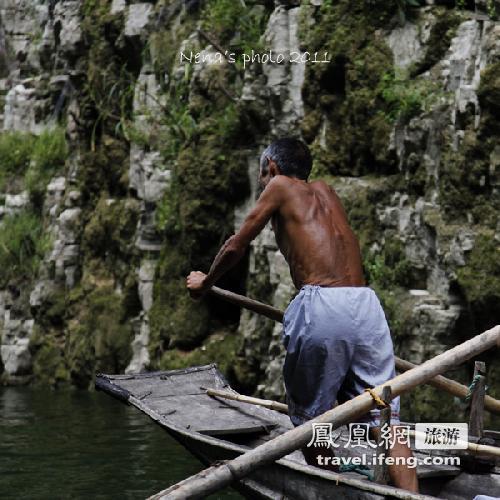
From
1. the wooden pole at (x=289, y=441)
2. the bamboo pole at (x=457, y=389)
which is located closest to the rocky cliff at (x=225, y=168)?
the bamboo pole at (x=457, y=389)

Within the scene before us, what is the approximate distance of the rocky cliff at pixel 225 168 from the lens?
1110 centimetres

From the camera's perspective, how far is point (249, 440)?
6762mm

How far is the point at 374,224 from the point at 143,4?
26.8 ft

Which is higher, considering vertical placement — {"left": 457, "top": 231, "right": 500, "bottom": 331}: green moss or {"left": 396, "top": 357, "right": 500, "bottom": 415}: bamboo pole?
{"left": 457, "top": 231, "right": 500, "bottom": 331}: green moss

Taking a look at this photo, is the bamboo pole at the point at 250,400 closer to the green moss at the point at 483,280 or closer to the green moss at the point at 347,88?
the green moss at the point at 483,280

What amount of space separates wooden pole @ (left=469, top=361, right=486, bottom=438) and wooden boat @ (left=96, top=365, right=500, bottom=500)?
0.35 ft

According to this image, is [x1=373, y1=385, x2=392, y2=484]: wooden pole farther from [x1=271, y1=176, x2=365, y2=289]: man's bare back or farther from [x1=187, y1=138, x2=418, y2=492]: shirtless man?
[x1=271, y1=176, x2=365, y2=289]: man's bare back

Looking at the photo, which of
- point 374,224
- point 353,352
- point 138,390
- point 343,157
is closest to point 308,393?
point 353,352

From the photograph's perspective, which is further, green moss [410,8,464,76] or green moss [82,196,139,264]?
green moss [82,196,139,264]

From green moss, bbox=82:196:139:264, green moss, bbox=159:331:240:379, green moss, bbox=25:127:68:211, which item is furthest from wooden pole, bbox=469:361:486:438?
green moss, bbox=25:127:68:211

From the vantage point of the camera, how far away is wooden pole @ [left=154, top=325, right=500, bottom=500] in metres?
4.54

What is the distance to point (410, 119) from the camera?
39.1 feet

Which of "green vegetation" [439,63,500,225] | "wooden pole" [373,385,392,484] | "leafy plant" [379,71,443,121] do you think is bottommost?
"wooden pole" [373,385,392,484]

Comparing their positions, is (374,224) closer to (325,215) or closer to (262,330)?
(262,330)
